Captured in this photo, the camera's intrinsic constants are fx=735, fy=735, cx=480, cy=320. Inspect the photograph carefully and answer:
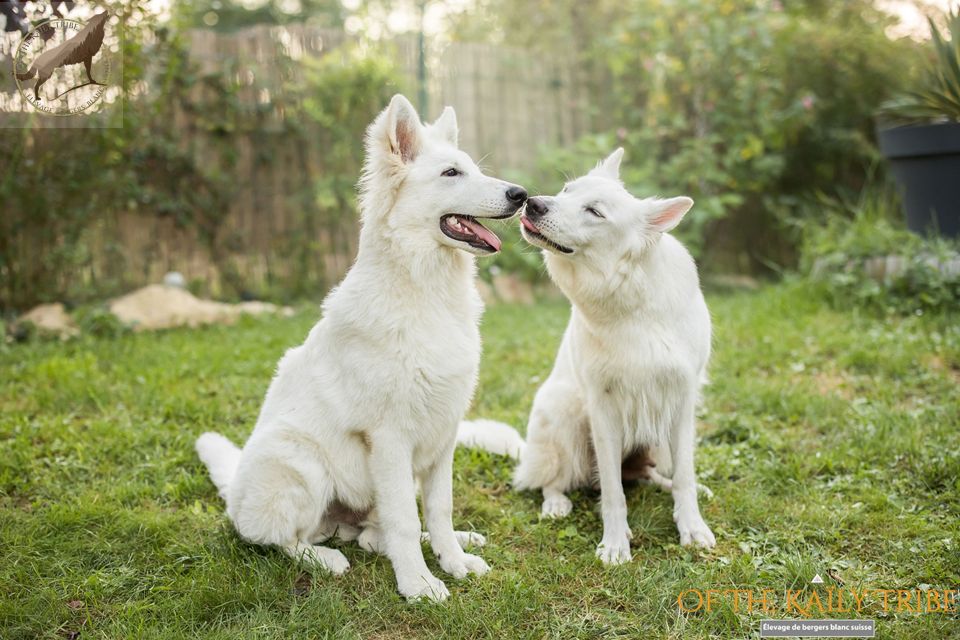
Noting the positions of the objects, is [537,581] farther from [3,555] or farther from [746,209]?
[746,209]

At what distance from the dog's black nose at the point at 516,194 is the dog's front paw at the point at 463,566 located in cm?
134

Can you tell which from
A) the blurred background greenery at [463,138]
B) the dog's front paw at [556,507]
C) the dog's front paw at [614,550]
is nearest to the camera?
the dog's front paw at [614,550]

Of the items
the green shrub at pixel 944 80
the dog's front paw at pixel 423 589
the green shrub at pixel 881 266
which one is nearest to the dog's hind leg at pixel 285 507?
the dog's front paw at pixel 423 589

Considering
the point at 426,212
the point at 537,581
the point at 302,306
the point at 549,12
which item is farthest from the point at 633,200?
the point at 549,12

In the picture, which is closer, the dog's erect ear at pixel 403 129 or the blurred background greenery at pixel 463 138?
the dog's erect ear at pixel 403 129

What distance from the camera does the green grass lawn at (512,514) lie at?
8.03 ft

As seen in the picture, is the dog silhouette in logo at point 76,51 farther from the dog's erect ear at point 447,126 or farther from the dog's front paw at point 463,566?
the dog's front paw at point 463,566

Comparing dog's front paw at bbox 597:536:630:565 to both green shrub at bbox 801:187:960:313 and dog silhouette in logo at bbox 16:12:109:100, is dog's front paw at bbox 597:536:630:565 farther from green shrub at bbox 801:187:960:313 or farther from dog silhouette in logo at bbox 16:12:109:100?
green shrub at bbox 801:187:960:313

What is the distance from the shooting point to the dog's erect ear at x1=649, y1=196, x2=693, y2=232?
2.90 metres

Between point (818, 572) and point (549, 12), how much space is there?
10.7 m

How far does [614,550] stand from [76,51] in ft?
9.06

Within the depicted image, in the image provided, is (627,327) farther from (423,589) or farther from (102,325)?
(102,325)

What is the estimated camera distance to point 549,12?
38.1 feet

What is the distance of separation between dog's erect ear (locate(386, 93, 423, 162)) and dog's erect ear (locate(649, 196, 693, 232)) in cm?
98
